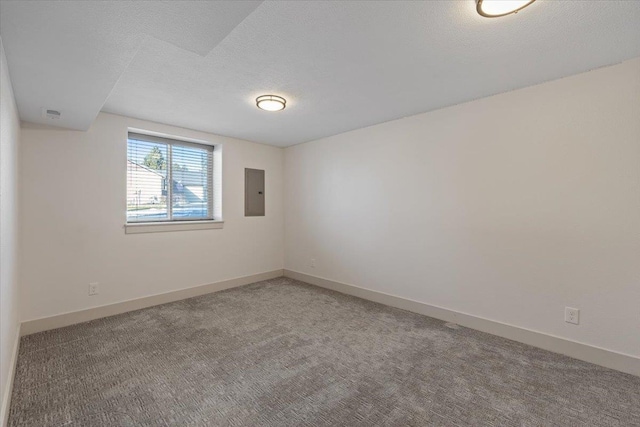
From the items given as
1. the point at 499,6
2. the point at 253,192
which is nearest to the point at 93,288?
the point at 253,192

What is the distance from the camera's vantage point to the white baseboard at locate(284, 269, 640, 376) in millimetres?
2203

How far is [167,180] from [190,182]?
34 centimetres

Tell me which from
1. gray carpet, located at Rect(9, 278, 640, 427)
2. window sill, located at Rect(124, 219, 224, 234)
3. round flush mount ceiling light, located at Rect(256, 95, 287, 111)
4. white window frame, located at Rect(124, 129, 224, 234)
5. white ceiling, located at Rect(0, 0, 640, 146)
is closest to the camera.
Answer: white ceiling, located at Rect(0, 0, 640, 146)

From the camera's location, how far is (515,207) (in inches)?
106

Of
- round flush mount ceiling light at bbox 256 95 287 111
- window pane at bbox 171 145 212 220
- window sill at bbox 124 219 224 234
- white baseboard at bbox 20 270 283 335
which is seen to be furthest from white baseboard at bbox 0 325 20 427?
round flush mount ceiling light at bbox 256 95 287 111

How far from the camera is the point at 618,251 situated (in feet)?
7.27

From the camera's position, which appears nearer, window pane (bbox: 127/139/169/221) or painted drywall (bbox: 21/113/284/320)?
painted drywall (bbox: 21/113/284/320)

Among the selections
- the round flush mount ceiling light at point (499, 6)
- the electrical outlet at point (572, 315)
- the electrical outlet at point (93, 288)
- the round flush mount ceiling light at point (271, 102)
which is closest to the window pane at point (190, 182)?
→ the electrical outlet at point (93, 288)

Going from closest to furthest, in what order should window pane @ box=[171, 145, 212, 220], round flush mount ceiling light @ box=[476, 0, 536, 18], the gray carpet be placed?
1. round flush mount ceiling light @ box=[476, 0, 536, 18]
2. the gray carpet
3. window pane @ box=[171, 145, 212, 220]

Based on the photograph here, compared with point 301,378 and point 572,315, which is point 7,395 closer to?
point 301,378

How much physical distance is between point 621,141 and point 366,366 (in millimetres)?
2617

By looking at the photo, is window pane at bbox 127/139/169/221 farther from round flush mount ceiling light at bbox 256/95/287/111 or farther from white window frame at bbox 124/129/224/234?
round flush mount ceiling light at bbox 256/95/287/111

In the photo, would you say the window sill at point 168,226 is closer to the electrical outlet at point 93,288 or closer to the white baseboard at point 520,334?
the electrical outlet at point 93,288

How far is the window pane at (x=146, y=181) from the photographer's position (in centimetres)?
361
